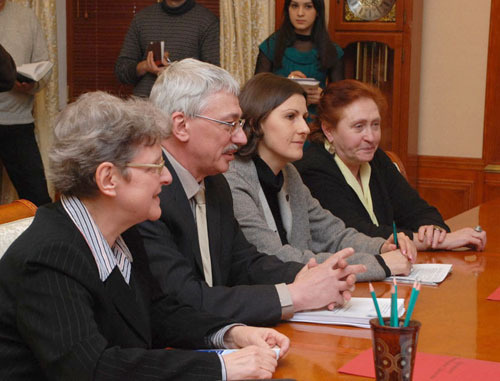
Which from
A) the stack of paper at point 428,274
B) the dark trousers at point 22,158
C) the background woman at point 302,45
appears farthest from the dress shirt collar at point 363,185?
the dark trousers at point 22,158

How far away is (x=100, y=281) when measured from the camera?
4.71 ft

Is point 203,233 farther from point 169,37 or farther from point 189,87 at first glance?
point 169,37

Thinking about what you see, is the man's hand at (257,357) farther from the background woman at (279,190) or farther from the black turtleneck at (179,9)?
the black turtleneck at (179,9)

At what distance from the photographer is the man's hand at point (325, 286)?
5.97ft

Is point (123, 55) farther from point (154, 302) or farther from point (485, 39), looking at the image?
point (154, 302)

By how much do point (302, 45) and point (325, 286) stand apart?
2.90 meters

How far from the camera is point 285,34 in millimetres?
4488

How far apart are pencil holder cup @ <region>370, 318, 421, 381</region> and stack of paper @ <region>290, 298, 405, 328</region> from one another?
1.67ft

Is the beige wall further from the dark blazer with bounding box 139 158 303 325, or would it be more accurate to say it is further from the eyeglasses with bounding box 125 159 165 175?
the eyeglasses with bounding box 125 159 165 175

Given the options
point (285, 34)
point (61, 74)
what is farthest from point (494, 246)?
point (61, 74)

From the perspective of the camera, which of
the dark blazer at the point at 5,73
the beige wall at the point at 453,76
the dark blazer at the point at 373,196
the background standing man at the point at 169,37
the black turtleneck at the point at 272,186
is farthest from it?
the beige wall at the point at 453,76

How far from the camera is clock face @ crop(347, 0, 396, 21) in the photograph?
472cm

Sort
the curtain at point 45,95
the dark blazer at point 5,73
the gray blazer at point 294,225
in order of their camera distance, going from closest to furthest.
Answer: the gray blazer at point 294,225 < the dark blazer at point 5,73 < the curtain at point 45,95

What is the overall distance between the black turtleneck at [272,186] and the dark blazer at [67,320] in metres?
1.06
